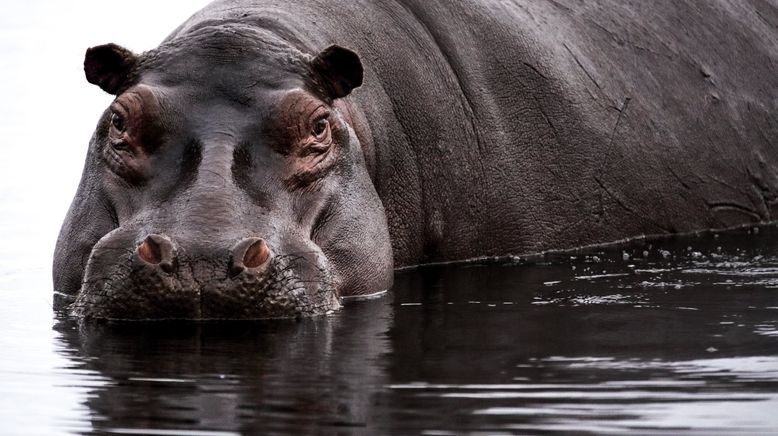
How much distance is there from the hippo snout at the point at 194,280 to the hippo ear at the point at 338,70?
3.85ft

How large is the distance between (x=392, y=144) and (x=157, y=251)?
2.50 metres

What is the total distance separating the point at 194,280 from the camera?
26.4 ft

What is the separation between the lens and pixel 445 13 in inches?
435

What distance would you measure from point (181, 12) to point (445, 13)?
22.7 m

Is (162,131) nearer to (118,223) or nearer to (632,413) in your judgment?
(118,223)

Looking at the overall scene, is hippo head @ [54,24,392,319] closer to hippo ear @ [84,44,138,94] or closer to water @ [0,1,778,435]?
hippo ear @ [84,44,138,94]

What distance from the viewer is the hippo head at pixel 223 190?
813cm

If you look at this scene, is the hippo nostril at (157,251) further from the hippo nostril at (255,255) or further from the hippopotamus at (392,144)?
the hippo nostril at (255,255)

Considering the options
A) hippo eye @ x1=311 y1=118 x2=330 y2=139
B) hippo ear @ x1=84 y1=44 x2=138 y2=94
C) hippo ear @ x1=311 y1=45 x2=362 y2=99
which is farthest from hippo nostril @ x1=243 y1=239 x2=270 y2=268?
hippo ear @ x1=84 y1=44 x2=138 y2=94

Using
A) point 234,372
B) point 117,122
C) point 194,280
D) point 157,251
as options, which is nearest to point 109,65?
point 117,122

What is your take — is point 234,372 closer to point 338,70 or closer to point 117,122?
point 117,122

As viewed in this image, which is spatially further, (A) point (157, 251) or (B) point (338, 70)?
(B) point (338, 70)

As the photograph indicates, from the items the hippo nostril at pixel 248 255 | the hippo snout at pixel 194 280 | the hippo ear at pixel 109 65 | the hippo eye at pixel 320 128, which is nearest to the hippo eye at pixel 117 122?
the hippo ear at pixel 109 65

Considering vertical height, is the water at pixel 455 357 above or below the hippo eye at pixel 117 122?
below
